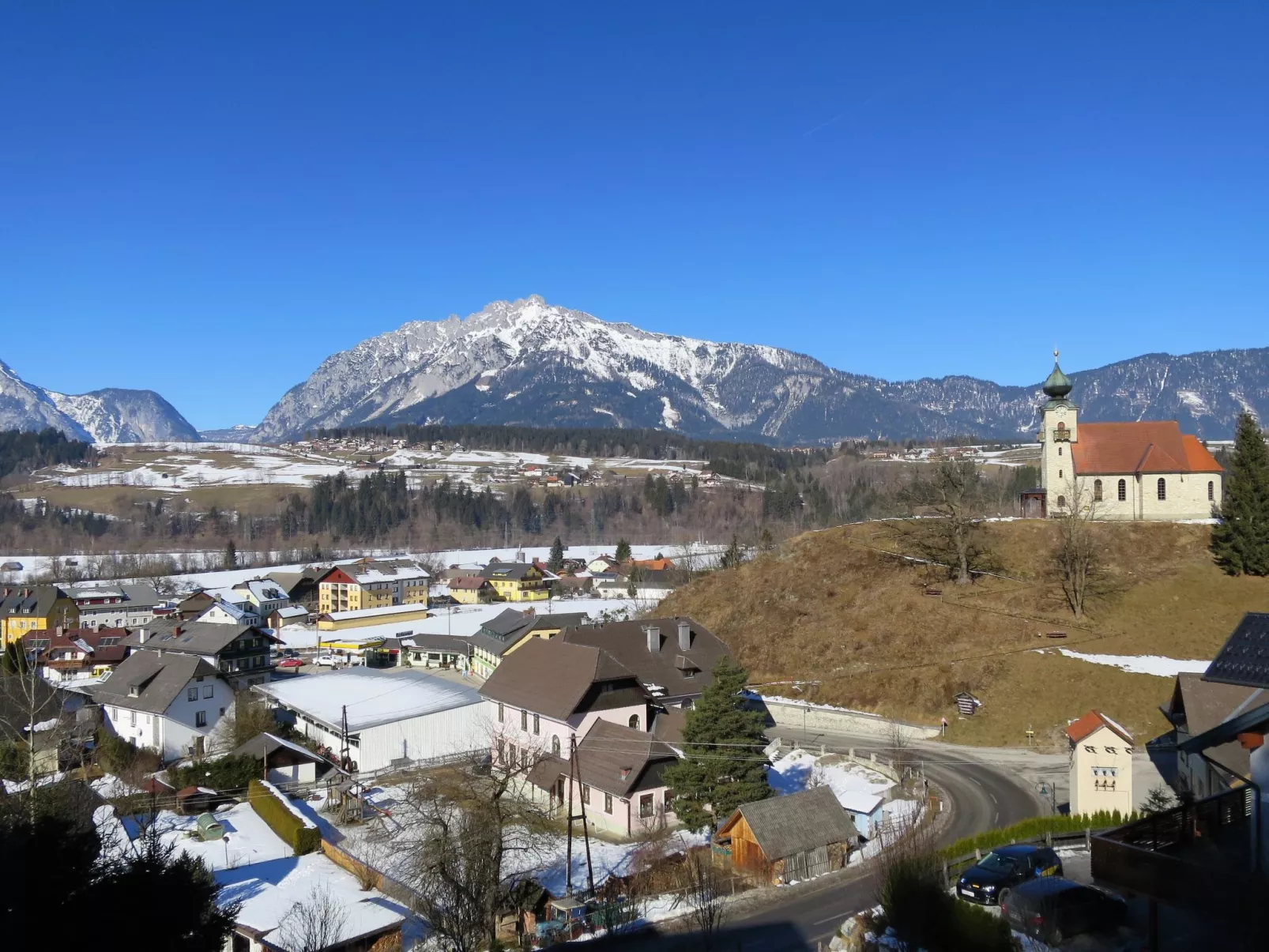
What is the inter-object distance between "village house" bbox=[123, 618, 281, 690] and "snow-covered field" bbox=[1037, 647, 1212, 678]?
42.1 metres

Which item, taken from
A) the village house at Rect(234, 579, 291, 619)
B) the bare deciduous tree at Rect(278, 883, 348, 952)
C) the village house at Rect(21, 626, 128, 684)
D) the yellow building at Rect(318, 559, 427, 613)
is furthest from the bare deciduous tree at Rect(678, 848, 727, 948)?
the yellow building at Rect(318, 559, 427, 613)

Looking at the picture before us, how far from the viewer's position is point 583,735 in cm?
3306

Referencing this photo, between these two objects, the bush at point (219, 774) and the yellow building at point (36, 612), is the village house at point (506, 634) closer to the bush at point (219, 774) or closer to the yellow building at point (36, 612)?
the bush at point (219, 774)

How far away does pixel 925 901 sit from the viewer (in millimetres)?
13047

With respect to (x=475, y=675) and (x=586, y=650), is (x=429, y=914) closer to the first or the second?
(x=586, y=650)

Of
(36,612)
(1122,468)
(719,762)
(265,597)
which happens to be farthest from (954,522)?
(36,612)

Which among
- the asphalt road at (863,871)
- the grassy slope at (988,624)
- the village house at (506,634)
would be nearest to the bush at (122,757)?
the village house at (506,634)

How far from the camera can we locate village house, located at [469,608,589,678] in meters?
59.4

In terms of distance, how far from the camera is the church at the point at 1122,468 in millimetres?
53906

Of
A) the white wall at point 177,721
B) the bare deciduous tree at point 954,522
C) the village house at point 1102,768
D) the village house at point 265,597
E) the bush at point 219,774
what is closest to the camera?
the village house at point 1102,768

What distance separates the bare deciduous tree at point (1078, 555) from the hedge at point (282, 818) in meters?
36.7

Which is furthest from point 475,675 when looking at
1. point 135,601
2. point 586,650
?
point 135,601

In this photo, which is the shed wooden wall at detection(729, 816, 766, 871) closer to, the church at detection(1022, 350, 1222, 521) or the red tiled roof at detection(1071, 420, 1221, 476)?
the church at detection(1022, 350, 1222, 521)

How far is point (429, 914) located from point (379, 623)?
73.8m
